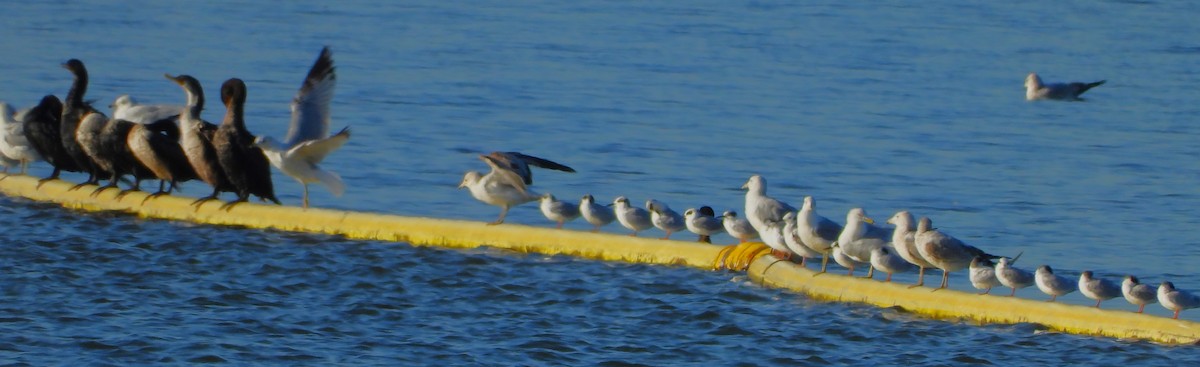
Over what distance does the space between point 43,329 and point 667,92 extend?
14.4 m

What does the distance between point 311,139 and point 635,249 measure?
8.10 feet

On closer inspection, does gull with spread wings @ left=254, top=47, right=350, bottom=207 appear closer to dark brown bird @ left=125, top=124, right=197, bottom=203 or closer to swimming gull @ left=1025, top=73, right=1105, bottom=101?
dark brown bird @ left=125, top=124, right=197, bottom=203

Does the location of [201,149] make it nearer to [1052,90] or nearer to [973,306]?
[973,306]

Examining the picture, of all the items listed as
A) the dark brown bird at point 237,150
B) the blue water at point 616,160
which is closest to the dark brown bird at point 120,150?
the blue water at point 616,160

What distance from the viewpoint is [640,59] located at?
27094mm

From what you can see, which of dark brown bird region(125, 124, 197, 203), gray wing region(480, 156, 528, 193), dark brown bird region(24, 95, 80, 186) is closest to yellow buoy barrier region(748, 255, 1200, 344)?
gray wing region(480, 156, 528, 193)

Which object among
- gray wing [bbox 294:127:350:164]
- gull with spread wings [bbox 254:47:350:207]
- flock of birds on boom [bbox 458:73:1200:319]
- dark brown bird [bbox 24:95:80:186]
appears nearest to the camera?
flock of birds on boom [bbox 458:73:1200:319]

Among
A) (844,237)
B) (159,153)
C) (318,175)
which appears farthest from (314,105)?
(844,237)

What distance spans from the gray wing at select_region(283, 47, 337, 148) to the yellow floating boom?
0.54 meters

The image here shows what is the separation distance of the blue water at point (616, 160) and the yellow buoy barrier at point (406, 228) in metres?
0.18

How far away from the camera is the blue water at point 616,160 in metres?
9.91

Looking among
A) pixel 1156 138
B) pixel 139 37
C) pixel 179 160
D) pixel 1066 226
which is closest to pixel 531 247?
pixel 179 160

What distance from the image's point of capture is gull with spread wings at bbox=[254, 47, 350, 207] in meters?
13.0

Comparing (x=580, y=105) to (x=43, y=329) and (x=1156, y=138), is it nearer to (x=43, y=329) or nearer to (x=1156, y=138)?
(x=1156, y=138)
